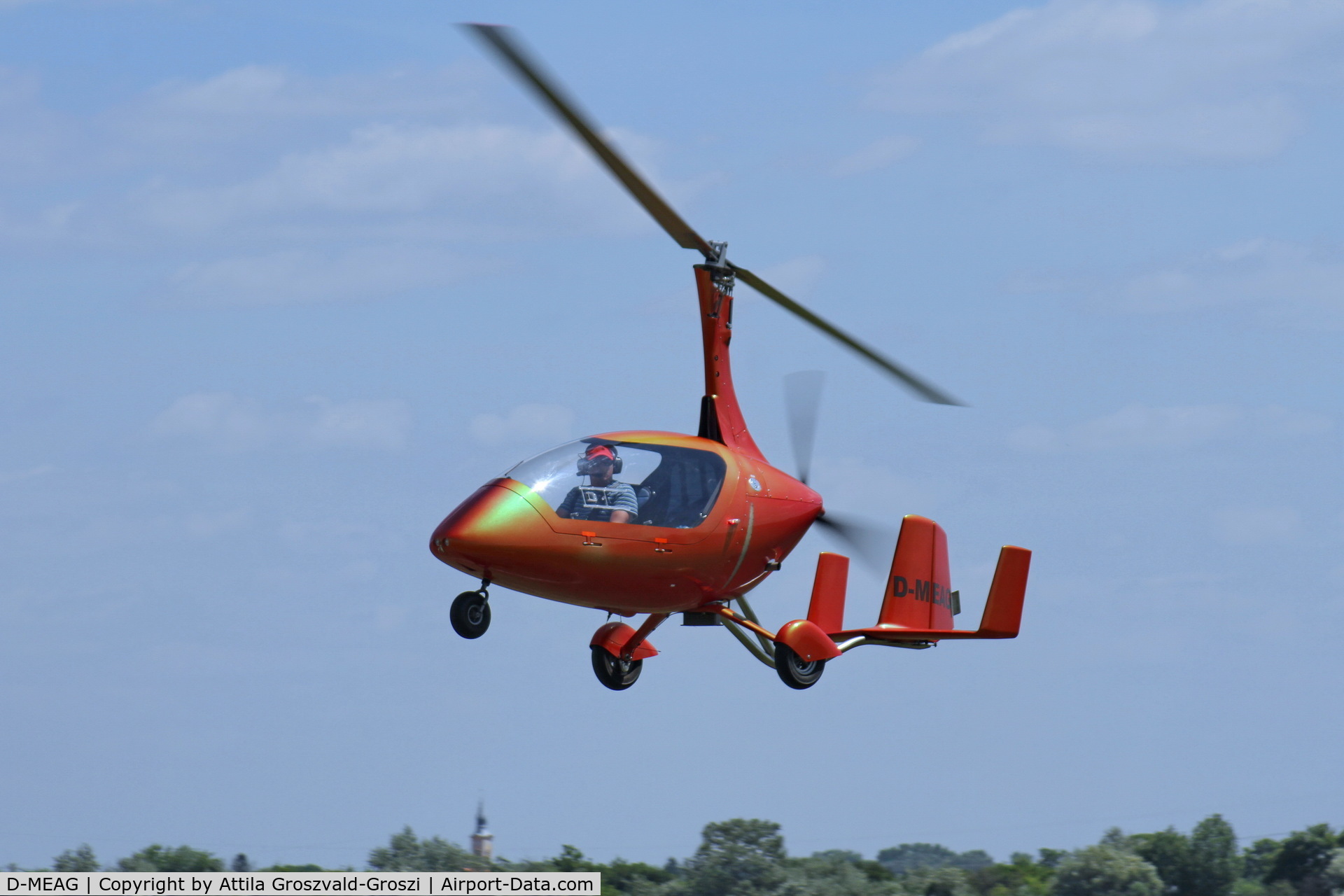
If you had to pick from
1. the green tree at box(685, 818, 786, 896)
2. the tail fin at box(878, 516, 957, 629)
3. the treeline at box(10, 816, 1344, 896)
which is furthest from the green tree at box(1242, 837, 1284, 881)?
the tail fin at box(878, 516, 957, 629)

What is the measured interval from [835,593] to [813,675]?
177cm

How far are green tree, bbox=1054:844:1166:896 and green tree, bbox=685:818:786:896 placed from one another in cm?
1575

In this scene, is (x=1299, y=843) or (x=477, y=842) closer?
(x=1299, y=843)

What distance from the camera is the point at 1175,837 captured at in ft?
347

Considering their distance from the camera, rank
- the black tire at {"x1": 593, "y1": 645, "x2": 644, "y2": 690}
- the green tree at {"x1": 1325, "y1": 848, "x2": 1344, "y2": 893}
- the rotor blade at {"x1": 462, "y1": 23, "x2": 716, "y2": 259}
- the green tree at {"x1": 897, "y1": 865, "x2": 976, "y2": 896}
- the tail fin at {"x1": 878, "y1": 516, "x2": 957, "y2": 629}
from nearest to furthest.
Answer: the rotor blade at {"x1": 462, "y1": 23, "x2": 716, "y2": 259} < the black tire at {"x1": 593, "y1": 645, "x2": 644, "y2": 690} < the tail fin at {"x1": 878, "y1": 516, "x2": 957, "y2": 629} < the green tree at {"x1": 1325, "y1": 848, "x2": 1344, "y2": 893} < the green tree at {"x1": 897, "y1": 865, "x2": 976, "y2": 896}

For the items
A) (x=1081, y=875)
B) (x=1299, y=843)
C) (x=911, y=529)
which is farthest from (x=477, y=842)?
(x=911, y=529)

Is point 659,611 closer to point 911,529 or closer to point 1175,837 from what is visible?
point 911,529

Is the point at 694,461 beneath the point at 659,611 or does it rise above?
above

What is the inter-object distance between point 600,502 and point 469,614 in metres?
2.02

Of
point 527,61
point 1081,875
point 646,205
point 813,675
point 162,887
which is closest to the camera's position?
point 527,61

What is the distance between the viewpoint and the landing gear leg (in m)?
21.1

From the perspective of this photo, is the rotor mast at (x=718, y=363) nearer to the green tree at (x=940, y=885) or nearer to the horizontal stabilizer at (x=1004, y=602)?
the horizontal stabilizer at (x=1004, y=602)

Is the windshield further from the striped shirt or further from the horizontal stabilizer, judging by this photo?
the horizontal stabilizer

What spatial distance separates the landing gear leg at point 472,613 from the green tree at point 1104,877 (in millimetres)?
82183
